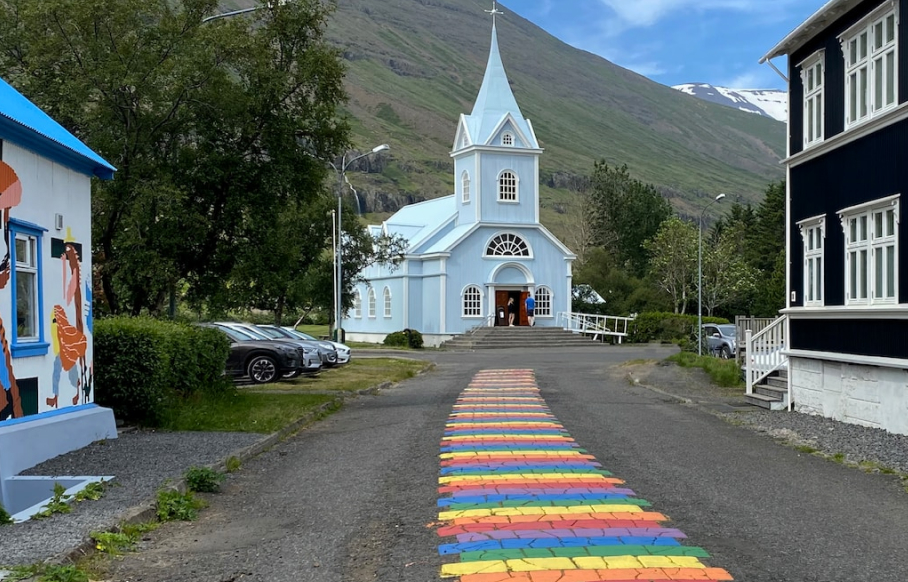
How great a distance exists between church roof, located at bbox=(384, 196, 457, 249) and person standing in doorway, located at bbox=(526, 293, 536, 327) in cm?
667

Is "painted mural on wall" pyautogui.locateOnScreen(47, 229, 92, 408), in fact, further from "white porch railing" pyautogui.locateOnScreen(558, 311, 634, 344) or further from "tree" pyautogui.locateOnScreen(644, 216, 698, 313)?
"tree" pyautogui.locateOnScreen(644, 216, 698, 313)

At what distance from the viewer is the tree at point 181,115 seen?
1748 centimetres

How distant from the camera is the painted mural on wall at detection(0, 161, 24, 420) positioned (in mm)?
11484

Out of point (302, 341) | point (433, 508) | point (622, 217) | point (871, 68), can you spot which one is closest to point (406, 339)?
point (302, 341)

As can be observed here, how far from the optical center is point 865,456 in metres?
12.8

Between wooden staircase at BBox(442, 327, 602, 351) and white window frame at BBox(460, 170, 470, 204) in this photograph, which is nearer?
wooden staircase at BBox(442, 327, 602, 351)

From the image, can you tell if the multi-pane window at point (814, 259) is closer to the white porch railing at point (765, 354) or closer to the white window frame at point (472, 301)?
the white porch railing at point (765, 354)

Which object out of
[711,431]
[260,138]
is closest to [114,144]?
[260,138]

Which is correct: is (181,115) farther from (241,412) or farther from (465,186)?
(465,186)

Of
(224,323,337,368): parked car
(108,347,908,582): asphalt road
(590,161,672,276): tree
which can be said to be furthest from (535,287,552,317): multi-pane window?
(108,347,908,582): asphalt road

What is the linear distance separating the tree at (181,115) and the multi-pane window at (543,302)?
107ft

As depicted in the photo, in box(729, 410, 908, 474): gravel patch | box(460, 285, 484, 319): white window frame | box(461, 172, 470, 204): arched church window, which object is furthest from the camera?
box(461, 172, 470, 204): arched church window

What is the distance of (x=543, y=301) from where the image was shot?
172ft

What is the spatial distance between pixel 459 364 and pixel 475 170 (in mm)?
19217
